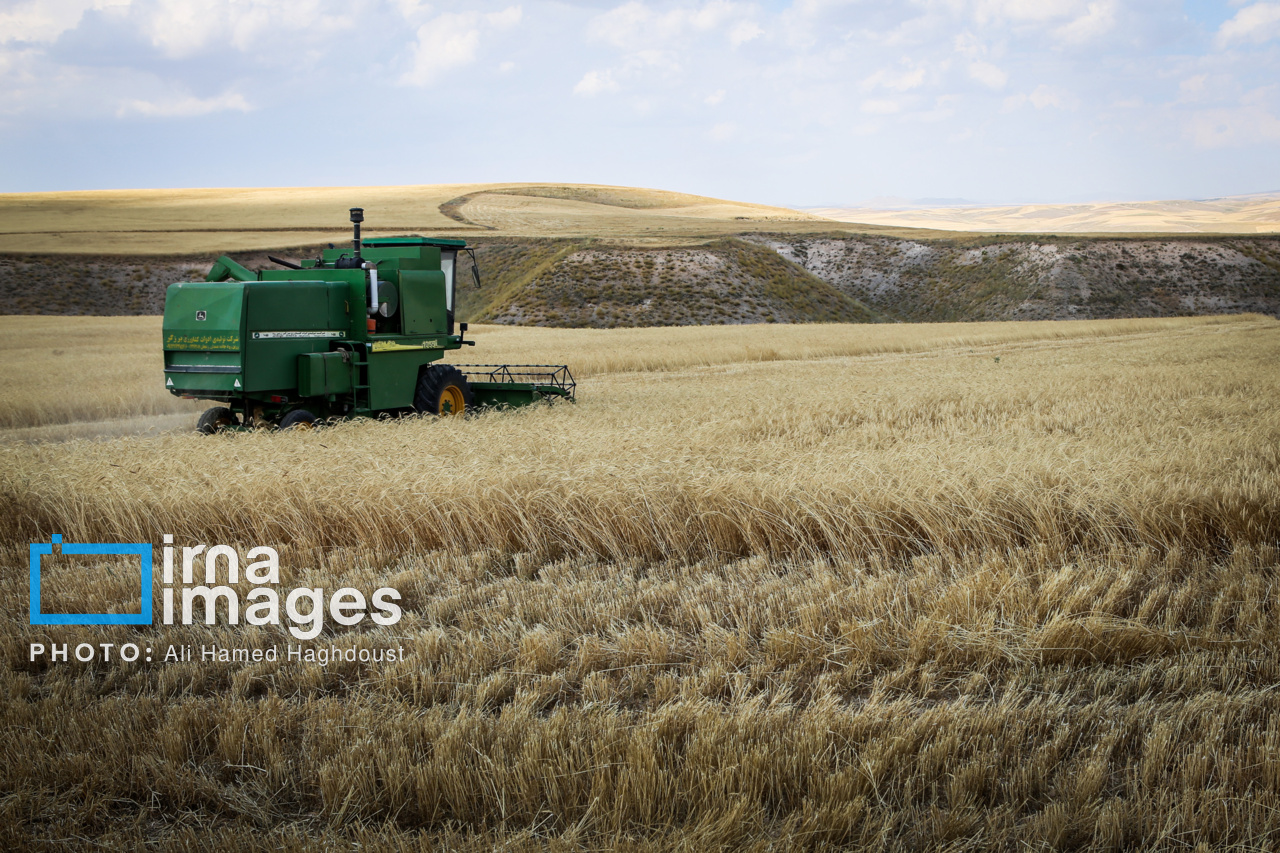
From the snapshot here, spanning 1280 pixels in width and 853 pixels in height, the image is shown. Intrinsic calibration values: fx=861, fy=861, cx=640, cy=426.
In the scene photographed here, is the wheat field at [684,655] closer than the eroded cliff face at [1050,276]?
Yes

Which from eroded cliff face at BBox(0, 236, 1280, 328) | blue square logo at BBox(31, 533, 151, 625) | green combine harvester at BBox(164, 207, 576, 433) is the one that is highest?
eroded cliff face at BBox(0, 236, 1280, 328)

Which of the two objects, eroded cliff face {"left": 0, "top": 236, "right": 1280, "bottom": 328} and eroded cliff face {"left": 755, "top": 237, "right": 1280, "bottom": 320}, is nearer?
eroded cliff face {"left": 0, "top": 236, "right": 1280, "bottom": 328}

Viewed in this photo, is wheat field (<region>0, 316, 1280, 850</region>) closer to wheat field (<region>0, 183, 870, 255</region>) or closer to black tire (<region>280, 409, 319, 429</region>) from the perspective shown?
black tire (<region>280, 409, 319, 429</region>)

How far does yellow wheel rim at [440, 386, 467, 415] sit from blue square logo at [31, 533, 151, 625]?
21.9 feet

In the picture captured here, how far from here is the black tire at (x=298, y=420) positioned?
33.4ft

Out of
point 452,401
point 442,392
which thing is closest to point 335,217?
point 452,401

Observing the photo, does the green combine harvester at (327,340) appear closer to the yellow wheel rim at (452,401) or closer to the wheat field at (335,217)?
the yellow wheel rim at (452,401)

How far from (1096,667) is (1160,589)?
34.1 inches

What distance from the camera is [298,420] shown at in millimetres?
10422

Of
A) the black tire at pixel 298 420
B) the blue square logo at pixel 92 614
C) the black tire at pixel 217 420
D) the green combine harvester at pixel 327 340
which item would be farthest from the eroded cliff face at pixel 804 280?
the blue square logo at pixel 92 614

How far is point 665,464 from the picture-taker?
21.7 feet

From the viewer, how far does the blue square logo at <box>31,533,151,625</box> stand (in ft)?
15.1

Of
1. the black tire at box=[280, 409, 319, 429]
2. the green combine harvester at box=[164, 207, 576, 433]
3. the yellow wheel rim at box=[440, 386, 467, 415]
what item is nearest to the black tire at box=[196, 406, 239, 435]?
the green combine harvester at box=[164, 207, 576, 433]

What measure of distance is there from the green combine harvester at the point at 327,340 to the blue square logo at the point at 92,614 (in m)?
4.23
